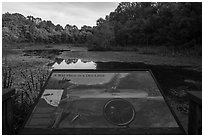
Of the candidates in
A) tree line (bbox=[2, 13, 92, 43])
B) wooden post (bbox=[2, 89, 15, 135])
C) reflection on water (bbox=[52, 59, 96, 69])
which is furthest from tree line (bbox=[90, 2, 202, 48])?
wooden post (bbox=[2, 89, 15, 135])

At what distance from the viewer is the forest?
56.5 feet

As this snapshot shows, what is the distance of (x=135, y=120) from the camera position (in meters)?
2.00

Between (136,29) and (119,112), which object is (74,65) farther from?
(136,29)

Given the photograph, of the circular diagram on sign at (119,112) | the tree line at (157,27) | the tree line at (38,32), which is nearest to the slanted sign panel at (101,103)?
the circular diagram on sign at (119,112)

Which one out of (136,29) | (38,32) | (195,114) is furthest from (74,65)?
(38,32)

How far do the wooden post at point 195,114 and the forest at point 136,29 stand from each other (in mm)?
15114

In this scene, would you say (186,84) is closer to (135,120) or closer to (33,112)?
(135,120)

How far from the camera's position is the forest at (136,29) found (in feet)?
56.5

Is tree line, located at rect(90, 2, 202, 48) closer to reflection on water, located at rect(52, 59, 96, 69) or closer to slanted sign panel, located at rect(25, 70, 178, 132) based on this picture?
reflection on water, located at rect(52, 59, 96, 69)

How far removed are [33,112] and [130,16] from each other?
3100 cm

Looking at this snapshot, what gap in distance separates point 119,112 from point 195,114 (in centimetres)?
68

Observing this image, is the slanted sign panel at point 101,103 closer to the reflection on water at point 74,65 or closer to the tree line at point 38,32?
the reflection on water at point 74,65

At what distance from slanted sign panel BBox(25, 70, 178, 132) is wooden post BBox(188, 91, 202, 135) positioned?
0.20 metres

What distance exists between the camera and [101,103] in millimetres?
2182
